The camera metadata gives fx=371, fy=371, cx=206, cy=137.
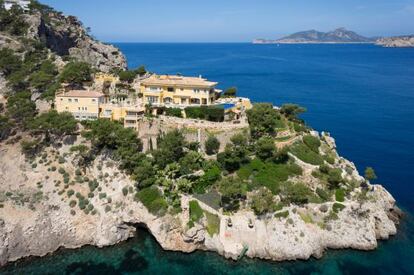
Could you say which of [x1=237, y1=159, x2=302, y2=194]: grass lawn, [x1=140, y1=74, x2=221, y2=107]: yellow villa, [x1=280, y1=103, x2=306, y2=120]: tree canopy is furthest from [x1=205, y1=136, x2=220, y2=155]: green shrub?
[x1=280, y1=103, x2=306, y2=120]: tree canopy

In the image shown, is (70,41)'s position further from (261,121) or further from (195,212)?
(195,212)

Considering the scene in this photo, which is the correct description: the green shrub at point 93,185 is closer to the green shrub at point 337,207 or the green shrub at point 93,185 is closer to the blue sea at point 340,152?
the blue sea at point 340,152

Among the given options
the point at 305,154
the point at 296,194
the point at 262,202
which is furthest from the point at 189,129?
the point at 296,194

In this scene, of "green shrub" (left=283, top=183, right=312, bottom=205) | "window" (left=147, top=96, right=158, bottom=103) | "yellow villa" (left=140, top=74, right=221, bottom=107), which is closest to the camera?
"green shrub" (left=283, top=183, right=312, bottom=205)

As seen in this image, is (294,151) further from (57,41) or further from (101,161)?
(57,41)

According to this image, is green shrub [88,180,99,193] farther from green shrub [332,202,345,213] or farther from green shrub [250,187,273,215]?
green shrub [332,202,345,213]

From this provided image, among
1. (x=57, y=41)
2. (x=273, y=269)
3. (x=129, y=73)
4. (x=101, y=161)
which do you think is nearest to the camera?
(x=273, y=269)

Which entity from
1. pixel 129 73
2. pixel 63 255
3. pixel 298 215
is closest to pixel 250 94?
pixel 129 73
